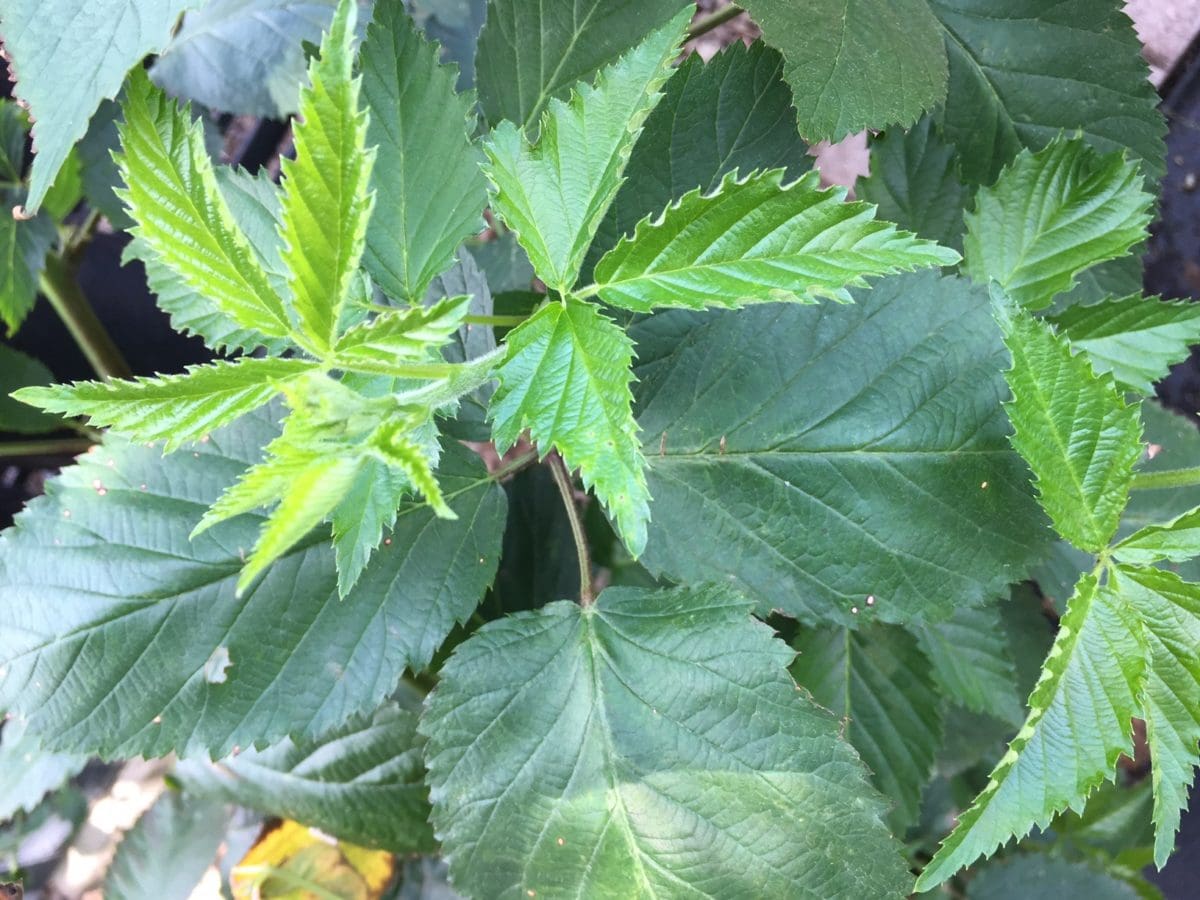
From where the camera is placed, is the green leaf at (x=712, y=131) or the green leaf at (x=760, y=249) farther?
the green leaf at (x=712, y=131)

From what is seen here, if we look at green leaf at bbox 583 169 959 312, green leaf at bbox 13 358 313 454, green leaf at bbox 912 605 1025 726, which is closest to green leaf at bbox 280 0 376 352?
green leaf at bbox 13 358 313 454

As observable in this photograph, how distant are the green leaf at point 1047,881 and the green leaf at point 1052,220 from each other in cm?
65

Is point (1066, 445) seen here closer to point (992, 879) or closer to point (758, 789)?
point (758, 789)

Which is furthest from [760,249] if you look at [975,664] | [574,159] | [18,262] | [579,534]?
[18,262]

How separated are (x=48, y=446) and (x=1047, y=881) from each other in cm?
122

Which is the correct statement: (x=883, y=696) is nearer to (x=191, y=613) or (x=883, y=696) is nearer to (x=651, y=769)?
(x=651, y=769)

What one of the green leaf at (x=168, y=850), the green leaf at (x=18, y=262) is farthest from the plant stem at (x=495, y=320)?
the green leaf at (x=168, y=850)

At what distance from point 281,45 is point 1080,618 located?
822 millimetres

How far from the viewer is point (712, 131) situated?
1.80 feet

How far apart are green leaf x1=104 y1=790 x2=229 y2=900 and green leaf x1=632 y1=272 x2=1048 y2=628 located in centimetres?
69

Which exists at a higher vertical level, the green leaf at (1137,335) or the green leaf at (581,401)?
the green leaf at (581,401)

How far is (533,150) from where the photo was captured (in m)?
0.47

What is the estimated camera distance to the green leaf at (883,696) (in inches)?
27.0

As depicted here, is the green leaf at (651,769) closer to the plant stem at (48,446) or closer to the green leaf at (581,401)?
the green leaf at (581,401)
